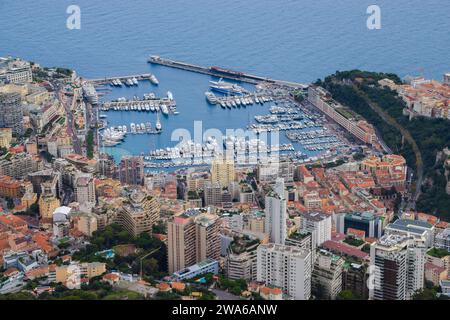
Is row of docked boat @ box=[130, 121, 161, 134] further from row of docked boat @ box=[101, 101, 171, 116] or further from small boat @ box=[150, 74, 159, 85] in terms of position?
small boat @ box=[150, 74, 159, 85]

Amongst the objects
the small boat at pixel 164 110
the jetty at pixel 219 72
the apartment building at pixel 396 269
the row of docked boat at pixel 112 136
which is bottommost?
the apartment building at pixel 396 269

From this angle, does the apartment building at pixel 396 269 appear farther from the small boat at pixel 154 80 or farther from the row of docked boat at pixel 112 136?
the small boat at pixel 154 80

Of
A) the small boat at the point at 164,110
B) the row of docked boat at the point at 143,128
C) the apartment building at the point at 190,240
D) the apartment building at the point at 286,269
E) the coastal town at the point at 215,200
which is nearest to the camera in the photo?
the apartment building at the point at 286,269

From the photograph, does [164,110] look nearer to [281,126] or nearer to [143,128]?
[143,128]

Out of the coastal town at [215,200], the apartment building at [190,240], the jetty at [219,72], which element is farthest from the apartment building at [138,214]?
the jetty at [219,72]

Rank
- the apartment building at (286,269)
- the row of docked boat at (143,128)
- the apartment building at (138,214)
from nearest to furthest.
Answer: the apartment building at (286,269) → the apartment building at (138,214) → the row of docked boat at (143,128)

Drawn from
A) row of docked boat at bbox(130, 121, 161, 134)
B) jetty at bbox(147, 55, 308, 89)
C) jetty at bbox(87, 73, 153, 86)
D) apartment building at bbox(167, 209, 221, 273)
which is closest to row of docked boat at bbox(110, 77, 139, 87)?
jetty at bbox(87, 73, 153, 86)

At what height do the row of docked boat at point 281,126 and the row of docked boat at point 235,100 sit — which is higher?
the row of docked boat at point 235,100
